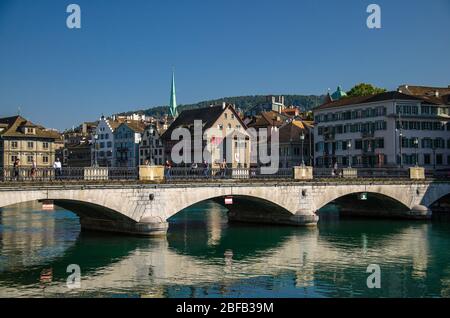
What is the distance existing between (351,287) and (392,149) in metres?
57.4

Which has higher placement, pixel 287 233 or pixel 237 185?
pixel 237 185

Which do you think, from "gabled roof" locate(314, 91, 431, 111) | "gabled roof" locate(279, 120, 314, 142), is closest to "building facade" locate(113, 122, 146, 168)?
"gabled roof" locate(279, 120, 314, 142)

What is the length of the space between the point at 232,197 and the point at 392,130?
39290 millimetres

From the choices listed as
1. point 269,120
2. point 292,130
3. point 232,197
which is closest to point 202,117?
point 269,120

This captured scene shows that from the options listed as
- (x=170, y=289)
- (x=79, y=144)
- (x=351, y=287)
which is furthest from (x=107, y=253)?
(x=79, y=144)

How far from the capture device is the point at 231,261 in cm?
3306

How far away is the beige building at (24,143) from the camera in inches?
4065

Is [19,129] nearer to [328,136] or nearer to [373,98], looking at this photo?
[328,136]

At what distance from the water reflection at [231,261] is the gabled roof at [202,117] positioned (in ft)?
189

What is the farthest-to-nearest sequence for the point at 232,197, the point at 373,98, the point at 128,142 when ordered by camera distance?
the point at 128,142 < the point at 373,98 < the point at 232,197

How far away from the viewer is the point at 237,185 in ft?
145

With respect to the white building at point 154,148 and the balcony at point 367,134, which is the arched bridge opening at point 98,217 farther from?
the white building at point 154,148
